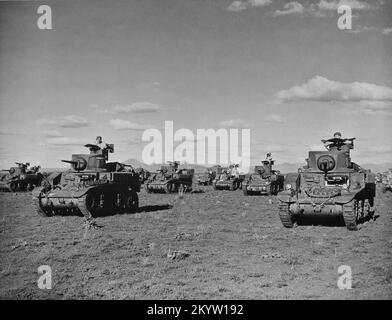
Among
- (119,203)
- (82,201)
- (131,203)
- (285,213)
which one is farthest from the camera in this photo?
(131,203)

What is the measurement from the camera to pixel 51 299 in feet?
22.4

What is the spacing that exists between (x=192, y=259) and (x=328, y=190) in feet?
20.0

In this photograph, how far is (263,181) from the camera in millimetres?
30969

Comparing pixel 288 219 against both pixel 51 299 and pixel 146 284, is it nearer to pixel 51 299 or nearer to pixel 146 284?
pixel 146 284

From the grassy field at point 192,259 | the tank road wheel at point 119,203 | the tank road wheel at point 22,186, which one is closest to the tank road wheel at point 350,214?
the grassy field at point 192,259

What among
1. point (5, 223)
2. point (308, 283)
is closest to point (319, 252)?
point (308, 283)

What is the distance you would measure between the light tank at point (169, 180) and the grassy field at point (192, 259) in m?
16.3

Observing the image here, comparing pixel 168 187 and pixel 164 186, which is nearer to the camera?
pixel 164 186

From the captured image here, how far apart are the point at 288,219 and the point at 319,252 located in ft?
11.9

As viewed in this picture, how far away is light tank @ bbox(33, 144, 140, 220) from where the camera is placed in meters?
16.5

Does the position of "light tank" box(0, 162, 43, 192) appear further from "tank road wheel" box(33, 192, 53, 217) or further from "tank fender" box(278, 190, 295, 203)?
"tank fender" box(278, 190, 295, 203)

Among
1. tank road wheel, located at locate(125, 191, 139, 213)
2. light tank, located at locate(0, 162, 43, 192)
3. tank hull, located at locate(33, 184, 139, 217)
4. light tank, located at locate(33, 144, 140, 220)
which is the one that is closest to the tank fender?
light tank, located at locate(33, 144, 140, 220)

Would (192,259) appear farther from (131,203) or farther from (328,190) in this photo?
(131,203)

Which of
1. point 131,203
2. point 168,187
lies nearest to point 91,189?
point 131,203
